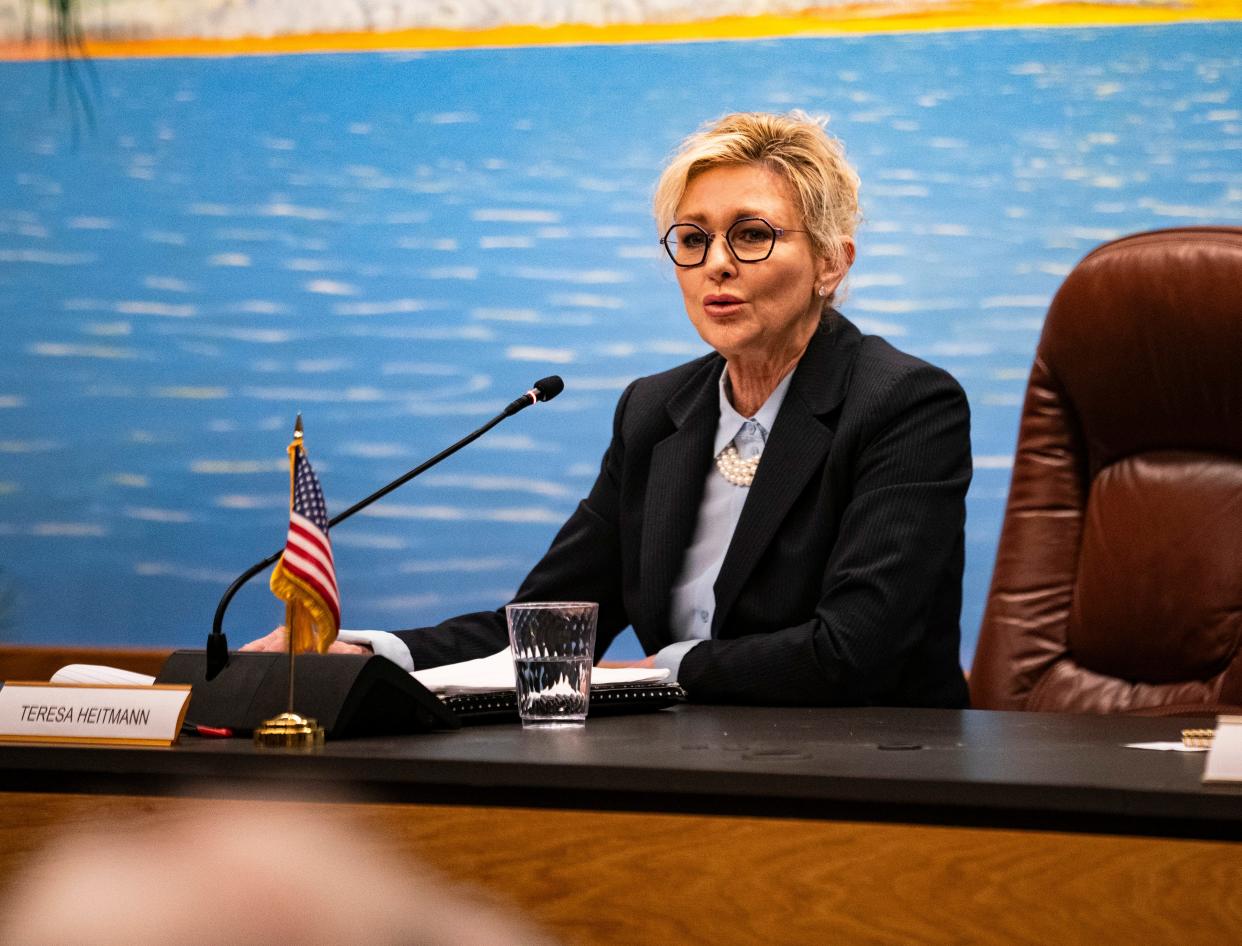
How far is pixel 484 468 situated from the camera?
10.6ft

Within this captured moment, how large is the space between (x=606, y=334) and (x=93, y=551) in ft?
4.17

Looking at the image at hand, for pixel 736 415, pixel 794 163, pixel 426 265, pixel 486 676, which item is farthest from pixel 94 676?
pixel 426 265

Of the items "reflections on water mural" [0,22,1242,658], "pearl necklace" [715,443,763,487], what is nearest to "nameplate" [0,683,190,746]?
"pearl necklace" [715,443,763,487]

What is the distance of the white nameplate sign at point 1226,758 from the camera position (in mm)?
935

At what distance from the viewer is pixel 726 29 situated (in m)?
3.14

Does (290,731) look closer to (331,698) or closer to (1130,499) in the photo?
(331,698)

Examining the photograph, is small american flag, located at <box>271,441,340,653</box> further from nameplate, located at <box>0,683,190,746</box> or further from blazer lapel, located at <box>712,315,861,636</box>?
blazer lapel, located at <box>712,315,861,636</box>

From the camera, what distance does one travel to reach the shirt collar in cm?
211

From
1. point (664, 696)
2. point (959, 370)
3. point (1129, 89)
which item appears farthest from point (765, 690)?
point (1129, 89)

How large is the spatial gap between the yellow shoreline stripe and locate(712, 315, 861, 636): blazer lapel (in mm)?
1285

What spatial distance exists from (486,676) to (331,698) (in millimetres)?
297

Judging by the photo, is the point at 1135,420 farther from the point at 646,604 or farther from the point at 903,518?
the point at 646,604

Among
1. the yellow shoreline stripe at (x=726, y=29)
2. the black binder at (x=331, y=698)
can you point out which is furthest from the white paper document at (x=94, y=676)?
the yellow shoreline stripe at (x=726, y=29)

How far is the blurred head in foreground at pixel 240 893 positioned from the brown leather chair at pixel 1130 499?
126cm
